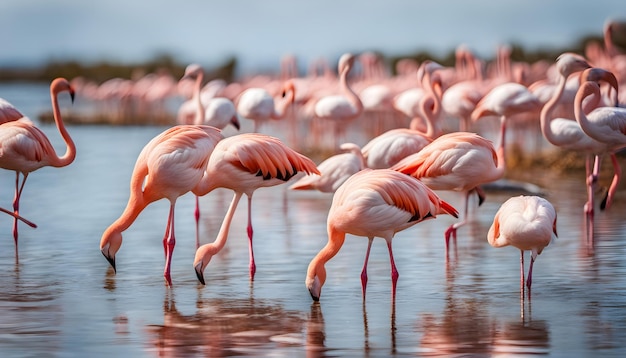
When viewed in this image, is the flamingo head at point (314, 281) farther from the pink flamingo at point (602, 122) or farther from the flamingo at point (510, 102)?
the flamingo at point (510, 102)

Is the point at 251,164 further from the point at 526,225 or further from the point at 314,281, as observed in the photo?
the point at 526,225

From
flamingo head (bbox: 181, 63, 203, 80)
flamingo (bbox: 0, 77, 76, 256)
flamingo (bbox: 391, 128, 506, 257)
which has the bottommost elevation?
flamingo (bbox: 391, 128, 506, 257)

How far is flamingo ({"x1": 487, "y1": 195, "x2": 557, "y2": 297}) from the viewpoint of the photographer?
286 inches

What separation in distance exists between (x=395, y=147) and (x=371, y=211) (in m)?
3.28

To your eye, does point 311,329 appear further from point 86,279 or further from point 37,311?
point 86,279

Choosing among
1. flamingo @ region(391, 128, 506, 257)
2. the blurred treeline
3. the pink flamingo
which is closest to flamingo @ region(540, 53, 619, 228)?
the pink flamingo

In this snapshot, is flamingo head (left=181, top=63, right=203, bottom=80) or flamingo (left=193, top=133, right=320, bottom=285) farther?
flamingo head (left=181, top=63, right=203, bottom=80)

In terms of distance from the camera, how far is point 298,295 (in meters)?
7.64

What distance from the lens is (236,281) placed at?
323 inches

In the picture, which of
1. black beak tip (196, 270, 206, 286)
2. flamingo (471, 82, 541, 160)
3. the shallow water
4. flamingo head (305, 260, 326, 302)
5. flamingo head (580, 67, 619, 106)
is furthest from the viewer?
flamingo (471, 82, 541, 160)

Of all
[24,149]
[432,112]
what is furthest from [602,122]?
[24,149]

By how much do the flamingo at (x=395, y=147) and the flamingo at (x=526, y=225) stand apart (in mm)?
2789

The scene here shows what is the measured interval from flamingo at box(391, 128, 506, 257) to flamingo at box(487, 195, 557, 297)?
4.17 feet

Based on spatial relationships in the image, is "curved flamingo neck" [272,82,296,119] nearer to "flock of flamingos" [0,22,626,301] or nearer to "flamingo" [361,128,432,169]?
"flock of flamingos" [0,22,626,301]
